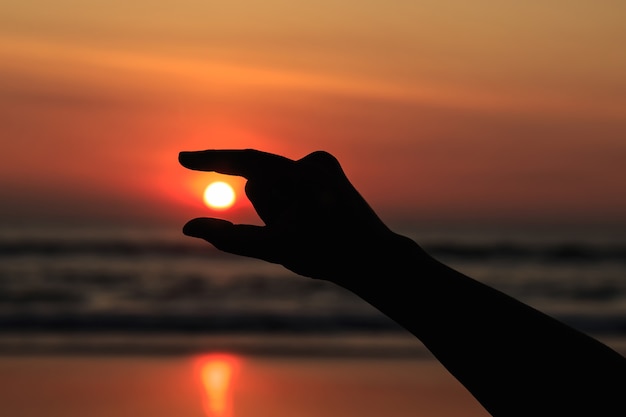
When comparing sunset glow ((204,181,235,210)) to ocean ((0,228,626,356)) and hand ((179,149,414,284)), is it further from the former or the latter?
hand ((179,149,414,284))

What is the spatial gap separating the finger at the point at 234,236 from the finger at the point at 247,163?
6 centimetres

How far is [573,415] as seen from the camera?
924 millimetres

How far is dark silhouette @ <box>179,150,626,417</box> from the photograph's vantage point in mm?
953

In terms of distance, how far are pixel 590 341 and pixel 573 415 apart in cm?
9

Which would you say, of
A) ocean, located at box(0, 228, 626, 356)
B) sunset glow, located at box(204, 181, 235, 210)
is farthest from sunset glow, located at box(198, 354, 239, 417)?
sunset glow, located at box(204, 181, 235, 210)

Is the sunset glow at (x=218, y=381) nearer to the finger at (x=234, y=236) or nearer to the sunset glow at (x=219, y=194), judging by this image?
the finger at (x=234, y=236)

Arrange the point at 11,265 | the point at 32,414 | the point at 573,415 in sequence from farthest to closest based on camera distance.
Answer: the point at 11,265, the point at 32,414, the point at 573,415

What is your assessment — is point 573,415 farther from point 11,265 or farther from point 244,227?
point 11,265

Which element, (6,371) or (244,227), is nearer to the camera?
(244,227)

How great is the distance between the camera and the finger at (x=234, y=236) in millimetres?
1121

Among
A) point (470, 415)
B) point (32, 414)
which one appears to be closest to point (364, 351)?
point (470, 415)

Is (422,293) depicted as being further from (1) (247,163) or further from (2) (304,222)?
(1) (247,163)

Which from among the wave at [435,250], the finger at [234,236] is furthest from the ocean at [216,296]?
the finger at [234,236]

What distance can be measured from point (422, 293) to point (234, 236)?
25cm
